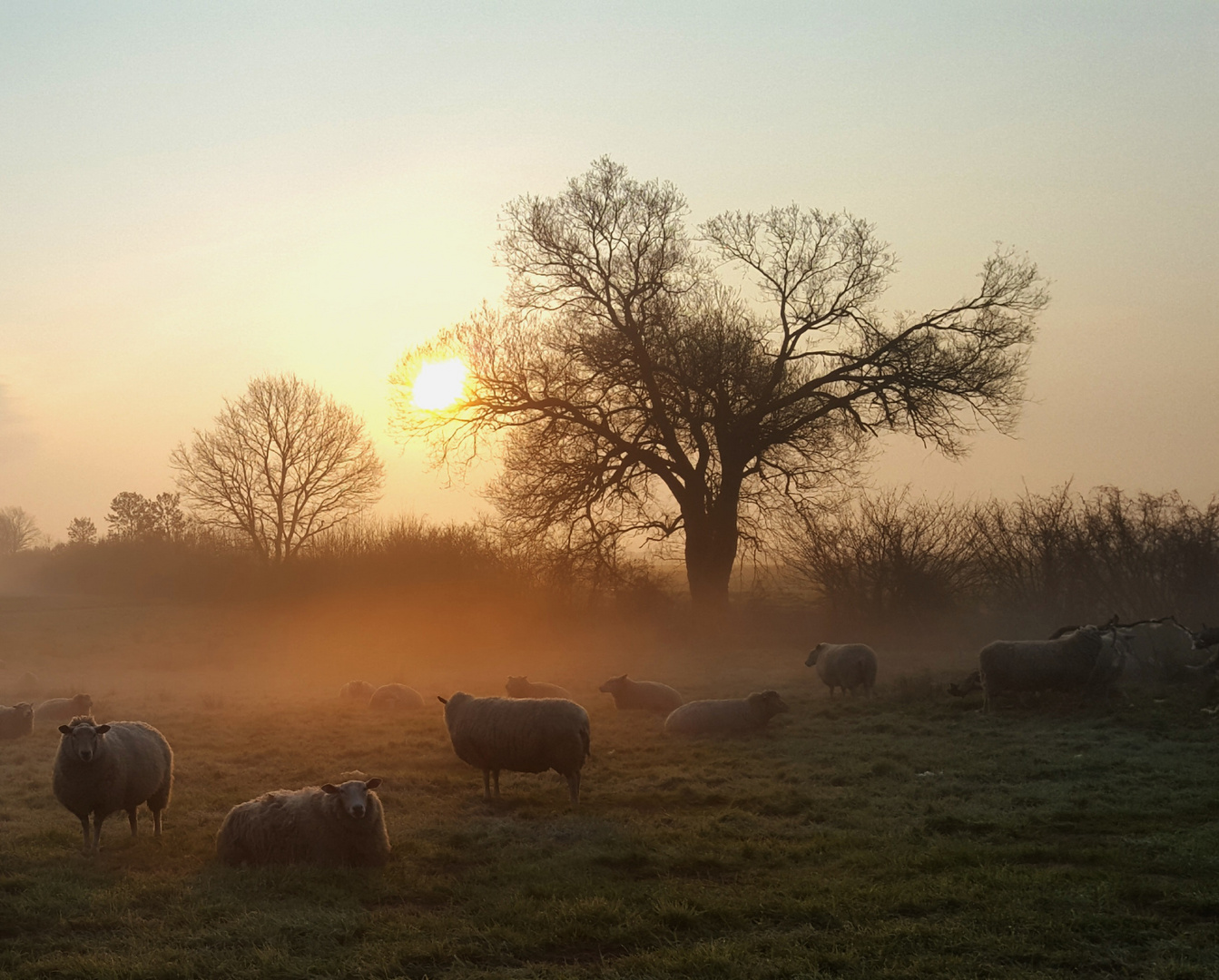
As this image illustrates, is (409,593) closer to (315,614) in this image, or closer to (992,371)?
A: (315,614)

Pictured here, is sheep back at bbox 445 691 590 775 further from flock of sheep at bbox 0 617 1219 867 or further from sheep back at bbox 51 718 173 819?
sheep back at bbox 51 718 173 819

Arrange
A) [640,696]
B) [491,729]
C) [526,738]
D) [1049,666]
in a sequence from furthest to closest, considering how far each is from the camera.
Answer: [640,696], [1049,666], [491,729], [526,738]

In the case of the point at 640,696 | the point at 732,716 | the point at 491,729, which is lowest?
the point at 732,716

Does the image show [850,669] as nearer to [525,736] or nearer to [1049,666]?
[1049,666]

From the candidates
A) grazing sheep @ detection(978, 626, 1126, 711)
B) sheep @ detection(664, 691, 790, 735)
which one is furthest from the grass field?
grazing sheep @ detection(978, 626, 1126, 711)

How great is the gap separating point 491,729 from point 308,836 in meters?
3.10

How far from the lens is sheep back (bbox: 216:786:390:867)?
8.16 m

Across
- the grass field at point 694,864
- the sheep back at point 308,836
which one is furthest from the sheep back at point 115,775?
the sheep back at point 308,836

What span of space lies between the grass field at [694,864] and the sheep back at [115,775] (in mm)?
378

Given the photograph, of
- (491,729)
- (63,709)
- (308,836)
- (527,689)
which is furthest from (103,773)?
(63,709)

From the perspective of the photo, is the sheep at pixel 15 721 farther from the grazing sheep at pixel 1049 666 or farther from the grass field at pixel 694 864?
the grazing sheep at pixel 1049 666

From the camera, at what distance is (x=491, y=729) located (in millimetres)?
11094

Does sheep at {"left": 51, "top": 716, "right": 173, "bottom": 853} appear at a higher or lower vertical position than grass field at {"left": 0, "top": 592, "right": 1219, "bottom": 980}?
higher

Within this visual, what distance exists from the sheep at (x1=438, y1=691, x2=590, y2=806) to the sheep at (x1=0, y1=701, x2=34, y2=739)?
8785mm
